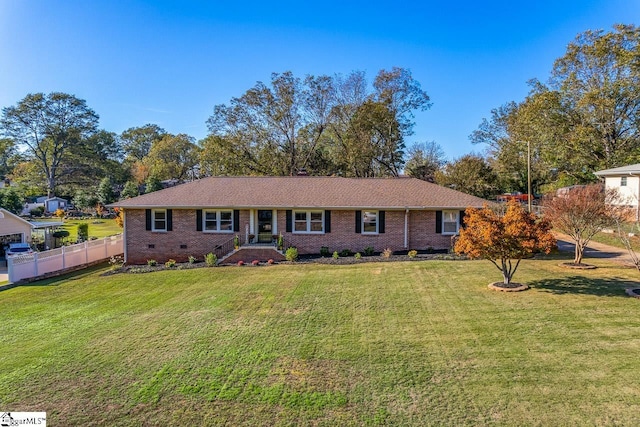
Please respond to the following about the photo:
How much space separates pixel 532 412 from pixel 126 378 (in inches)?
264

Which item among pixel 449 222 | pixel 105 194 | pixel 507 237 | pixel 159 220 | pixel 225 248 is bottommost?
pixel 225 248

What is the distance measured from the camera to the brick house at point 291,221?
61.9 feet

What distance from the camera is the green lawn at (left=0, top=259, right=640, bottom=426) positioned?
5.66 m

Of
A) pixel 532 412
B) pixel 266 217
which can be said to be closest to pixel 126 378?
pixel 532 412

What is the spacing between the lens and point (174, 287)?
13828 millimetres

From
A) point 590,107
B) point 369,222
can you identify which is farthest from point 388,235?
point 590,107

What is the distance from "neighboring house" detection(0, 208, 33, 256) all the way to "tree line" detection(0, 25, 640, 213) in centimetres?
1948

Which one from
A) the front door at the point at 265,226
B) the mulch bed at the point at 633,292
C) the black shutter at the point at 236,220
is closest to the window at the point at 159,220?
the black shutter at the point at 236,220

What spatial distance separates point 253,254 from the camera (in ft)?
60.6

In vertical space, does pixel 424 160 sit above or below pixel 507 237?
above

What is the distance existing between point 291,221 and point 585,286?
41.0ft

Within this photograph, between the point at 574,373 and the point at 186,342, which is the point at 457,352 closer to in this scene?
the point at 574,373

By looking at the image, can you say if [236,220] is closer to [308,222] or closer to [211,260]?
[211,260]

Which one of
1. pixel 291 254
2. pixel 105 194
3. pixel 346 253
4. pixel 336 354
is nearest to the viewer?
pixel 336 354
